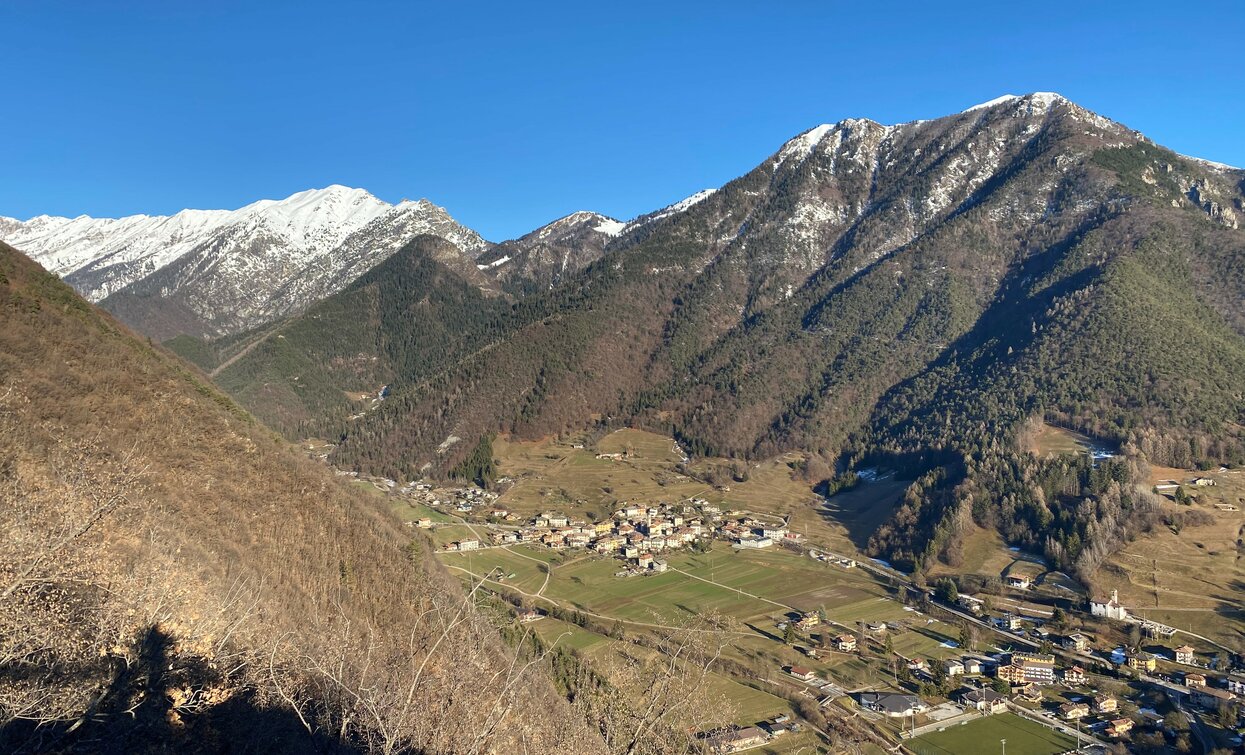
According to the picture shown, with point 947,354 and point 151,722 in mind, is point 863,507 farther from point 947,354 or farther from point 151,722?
point 151,722

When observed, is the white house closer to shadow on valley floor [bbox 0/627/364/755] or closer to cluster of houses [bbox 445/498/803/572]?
cluster of houses [bbox 445/498/803/572]

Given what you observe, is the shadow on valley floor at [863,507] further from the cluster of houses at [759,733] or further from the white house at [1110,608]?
the cluster of houses at [759,733]

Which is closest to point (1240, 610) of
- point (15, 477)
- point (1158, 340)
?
point (1158, 340)

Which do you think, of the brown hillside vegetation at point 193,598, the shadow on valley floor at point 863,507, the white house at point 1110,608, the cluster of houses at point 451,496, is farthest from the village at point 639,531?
the brown hillside vegetation at point 193,598

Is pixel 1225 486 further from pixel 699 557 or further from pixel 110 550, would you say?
pixel 110 550

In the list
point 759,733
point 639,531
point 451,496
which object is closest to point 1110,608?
point 759,733

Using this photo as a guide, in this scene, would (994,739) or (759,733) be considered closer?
(759,733)

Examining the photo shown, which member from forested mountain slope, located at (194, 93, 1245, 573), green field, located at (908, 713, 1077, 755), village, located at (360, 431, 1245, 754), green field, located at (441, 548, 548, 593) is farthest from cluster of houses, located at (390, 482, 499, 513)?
green field, located at (908, 713, 1077, 755)
